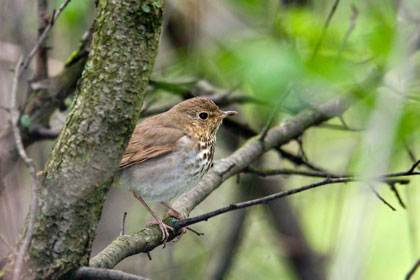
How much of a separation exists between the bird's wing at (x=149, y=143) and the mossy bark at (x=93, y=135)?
1.75 m

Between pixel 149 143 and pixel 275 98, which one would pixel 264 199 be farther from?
pixel 149 143

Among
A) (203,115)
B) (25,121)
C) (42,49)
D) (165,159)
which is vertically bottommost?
(165,159)

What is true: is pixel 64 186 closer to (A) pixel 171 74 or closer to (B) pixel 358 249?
(B) pixel 358 249

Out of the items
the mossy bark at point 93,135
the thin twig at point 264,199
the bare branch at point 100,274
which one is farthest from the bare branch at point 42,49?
the bare branch at point 100,274

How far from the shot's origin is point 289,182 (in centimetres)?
710

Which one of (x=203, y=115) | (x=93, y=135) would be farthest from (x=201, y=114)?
(x=93, y=135)

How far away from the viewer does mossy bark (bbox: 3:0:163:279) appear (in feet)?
7.89

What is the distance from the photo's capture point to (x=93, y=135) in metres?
2.43

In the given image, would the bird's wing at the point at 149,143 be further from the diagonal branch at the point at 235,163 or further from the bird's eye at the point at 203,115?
the diagonal branch at the point at 235,163

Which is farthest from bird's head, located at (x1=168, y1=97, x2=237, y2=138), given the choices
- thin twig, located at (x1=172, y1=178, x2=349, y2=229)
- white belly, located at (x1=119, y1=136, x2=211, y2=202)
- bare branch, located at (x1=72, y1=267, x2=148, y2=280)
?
bare branch, located at (x1=72, y1=267, x2=148, y2=280)

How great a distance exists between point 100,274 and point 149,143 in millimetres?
1982

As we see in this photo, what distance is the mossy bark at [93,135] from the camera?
240 centimetres

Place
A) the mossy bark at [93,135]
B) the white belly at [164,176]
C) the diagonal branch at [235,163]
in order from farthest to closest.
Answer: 1. the white belly at [164,176]
2. the diagonal branch at [235,163]
3. the mossy bark at [93,135]

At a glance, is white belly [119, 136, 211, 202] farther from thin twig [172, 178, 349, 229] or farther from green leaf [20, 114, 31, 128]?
thin twig [172, 178, 349, 229]
